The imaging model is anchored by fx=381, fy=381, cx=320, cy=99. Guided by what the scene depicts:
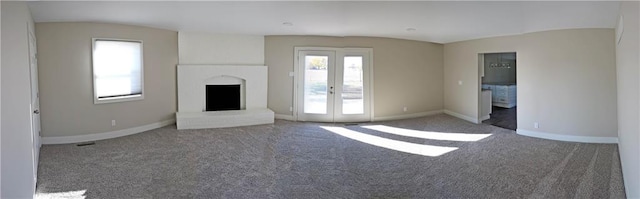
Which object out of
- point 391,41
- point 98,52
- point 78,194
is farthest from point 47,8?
point 391,41

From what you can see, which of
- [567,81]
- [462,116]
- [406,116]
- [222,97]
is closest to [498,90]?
[462,116]

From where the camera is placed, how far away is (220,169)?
4.35 m

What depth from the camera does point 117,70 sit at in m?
6.36

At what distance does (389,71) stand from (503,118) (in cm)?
287

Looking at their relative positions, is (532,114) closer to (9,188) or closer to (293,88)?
(293,88)

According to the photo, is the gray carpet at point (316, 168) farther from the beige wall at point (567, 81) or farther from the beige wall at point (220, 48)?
the beige wall at point (220, 48)

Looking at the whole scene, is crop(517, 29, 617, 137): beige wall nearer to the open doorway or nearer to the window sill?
the open doorway

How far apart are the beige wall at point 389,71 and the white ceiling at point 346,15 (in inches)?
45.7

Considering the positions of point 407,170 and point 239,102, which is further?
point 239,102

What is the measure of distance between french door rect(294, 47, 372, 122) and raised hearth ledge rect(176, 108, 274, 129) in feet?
2.83

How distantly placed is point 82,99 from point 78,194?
2.95m

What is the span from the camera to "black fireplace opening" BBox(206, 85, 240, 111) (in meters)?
7.81

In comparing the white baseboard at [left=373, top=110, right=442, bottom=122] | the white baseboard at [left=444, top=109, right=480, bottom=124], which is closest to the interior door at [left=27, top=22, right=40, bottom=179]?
the white baseboard at [left=373, top=110, right=442, bottom=122]

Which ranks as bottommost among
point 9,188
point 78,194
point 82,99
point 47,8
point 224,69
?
point 78,194
